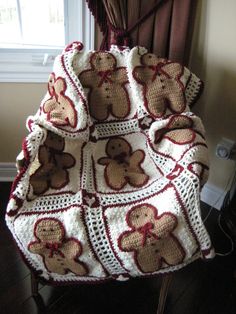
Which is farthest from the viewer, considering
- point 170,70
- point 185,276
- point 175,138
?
point 185,276

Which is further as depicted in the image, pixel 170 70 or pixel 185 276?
pixel 185 276

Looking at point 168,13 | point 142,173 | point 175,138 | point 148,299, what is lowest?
point 148,299

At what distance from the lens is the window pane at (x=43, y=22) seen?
1.58 meters

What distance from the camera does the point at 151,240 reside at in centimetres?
94

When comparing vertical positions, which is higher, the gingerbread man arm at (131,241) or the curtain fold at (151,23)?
the curtain fold at (151,23)

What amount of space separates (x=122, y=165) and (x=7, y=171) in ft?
2.99

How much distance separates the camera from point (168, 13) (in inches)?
51.7

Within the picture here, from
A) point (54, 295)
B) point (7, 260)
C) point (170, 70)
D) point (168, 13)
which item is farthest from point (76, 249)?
point (168, 13)

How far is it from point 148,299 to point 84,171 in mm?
595

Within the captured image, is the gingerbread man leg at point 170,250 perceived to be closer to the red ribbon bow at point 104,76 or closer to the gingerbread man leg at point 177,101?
the gingerbread man leg at point 177,101

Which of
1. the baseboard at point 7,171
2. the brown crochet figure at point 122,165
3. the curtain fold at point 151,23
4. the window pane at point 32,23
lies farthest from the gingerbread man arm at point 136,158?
the baseboard at point 7,171

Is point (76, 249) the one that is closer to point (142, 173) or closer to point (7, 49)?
point (142, 173)

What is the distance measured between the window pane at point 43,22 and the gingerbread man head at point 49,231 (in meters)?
1.05

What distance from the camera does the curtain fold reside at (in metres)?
1.30
